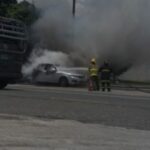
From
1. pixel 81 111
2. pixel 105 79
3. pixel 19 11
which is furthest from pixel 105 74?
pixel 19 11

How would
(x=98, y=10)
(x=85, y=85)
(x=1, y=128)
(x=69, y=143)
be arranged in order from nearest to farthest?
1. (x=69, y=143)
2. (x=1, y=128)
3. (x=85, y=85)
4. (x=98, y=10)

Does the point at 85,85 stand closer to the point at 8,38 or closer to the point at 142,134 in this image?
the point at 8,38

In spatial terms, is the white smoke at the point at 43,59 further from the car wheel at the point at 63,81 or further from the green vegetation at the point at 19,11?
the green vegetation at the point at 19,11

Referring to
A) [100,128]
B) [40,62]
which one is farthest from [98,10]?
[100,128]

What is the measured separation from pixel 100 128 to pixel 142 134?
974mm

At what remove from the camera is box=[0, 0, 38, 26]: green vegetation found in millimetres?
50031

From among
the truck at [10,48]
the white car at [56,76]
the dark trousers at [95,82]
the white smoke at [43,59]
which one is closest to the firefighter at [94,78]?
the dark trousers at [95,82]

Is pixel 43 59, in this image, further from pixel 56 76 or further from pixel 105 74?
pixel 105 74

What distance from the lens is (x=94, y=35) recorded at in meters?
47.6

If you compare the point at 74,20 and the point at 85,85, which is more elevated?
the point at 74,20

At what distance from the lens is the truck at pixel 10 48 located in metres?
25.4

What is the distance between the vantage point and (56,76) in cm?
3962

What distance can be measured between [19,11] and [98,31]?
9287 millimetres

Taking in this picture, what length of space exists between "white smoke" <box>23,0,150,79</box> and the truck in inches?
764
